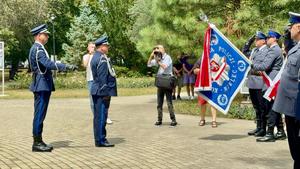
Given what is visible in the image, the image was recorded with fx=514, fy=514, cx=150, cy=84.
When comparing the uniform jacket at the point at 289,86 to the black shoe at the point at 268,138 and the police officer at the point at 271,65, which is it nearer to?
the police officer at the point at 271,65

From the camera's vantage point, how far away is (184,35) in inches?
688

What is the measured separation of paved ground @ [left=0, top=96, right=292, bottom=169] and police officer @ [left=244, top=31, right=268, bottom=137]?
1.32 feet

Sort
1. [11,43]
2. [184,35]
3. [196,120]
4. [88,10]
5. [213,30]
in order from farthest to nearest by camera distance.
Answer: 1. [88,10]
2. [11,43]
3. [184,35]
4. [196,120]
5. [213,30]

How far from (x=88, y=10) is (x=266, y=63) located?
3698 centimetres

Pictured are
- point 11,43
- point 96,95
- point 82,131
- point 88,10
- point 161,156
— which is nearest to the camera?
point 161,156

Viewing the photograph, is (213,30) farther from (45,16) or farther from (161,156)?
(45,16)

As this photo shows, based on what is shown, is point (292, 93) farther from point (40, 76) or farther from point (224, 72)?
point (40, 76)

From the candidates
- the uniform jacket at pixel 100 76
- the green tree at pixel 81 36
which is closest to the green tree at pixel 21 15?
the green tree at pixel 81 36

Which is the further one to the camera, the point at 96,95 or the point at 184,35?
the point at 184,35

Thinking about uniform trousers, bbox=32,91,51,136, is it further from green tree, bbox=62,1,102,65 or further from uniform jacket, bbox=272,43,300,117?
green tree, bbox=62,1,102,65

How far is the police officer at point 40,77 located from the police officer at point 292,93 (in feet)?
12.0

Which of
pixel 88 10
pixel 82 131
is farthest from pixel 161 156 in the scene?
pixel 88 10

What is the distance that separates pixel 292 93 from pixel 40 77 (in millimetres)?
4243

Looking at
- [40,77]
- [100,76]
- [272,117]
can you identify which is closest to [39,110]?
[40,77]
